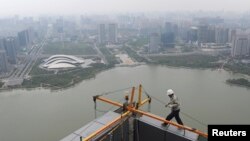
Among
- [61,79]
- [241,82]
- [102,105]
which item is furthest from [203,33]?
[102,105]

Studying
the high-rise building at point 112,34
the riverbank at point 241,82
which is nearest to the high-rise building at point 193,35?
the high-rise building at point 112,34

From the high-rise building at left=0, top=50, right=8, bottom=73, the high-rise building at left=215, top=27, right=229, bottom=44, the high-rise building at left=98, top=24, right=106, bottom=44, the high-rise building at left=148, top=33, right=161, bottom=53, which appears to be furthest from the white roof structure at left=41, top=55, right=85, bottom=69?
the high-rise building at left=215, top=27, right=229, bottom=44

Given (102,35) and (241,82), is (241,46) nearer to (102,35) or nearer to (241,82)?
(241,82)

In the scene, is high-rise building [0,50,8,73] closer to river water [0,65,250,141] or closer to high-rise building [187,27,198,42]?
river water [0,65,250,141]

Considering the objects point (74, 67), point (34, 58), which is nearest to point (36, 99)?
point (74, 67)

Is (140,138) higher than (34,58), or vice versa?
(140,138)

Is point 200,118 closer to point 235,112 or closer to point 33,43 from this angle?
point 235,112
